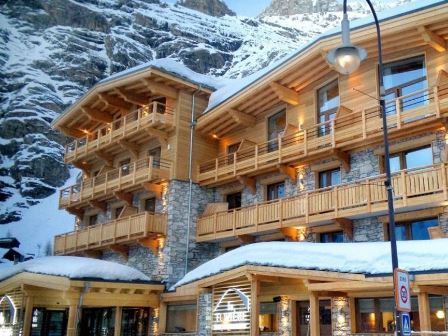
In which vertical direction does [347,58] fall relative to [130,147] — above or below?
below

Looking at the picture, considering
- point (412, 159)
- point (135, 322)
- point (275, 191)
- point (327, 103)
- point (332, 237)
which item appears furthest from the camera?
point (135, 322)

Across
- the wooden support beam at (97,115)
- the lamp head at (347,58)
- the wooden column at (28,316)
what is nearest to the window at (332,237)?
the lamp head at (347,58)

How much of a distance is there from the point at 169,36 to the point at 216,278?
104 metres

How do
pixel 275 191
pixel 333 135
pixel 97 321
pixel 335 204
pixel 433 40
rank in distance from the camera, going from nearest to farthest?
pixel 433 40 → pixel 335 204 → pixel 333 135 → pixel 275 191 → pixel 97 321

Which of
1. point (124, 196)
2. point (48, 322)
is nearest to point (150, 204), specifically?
point (124, 196)

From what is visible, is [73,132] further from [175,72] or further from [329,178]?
[329,178]

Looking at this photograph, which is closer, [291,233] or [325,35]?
[325,35]

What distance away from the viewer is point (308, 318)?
1825 centimetres

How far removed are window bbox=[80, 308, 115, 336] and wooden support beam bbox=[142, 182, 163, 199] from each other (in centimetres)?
589

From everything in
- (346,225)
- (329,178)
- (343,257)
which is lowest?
(343,257)

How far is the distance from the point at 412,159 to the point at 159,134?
12.3 m

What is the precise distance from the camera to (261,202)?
73.3 feet

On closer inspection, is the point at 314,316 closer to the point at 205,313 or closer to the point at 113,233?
the point at 205,313

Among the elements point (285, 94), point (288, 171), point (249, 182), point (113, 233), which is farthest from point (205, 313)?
point (113, 233)
